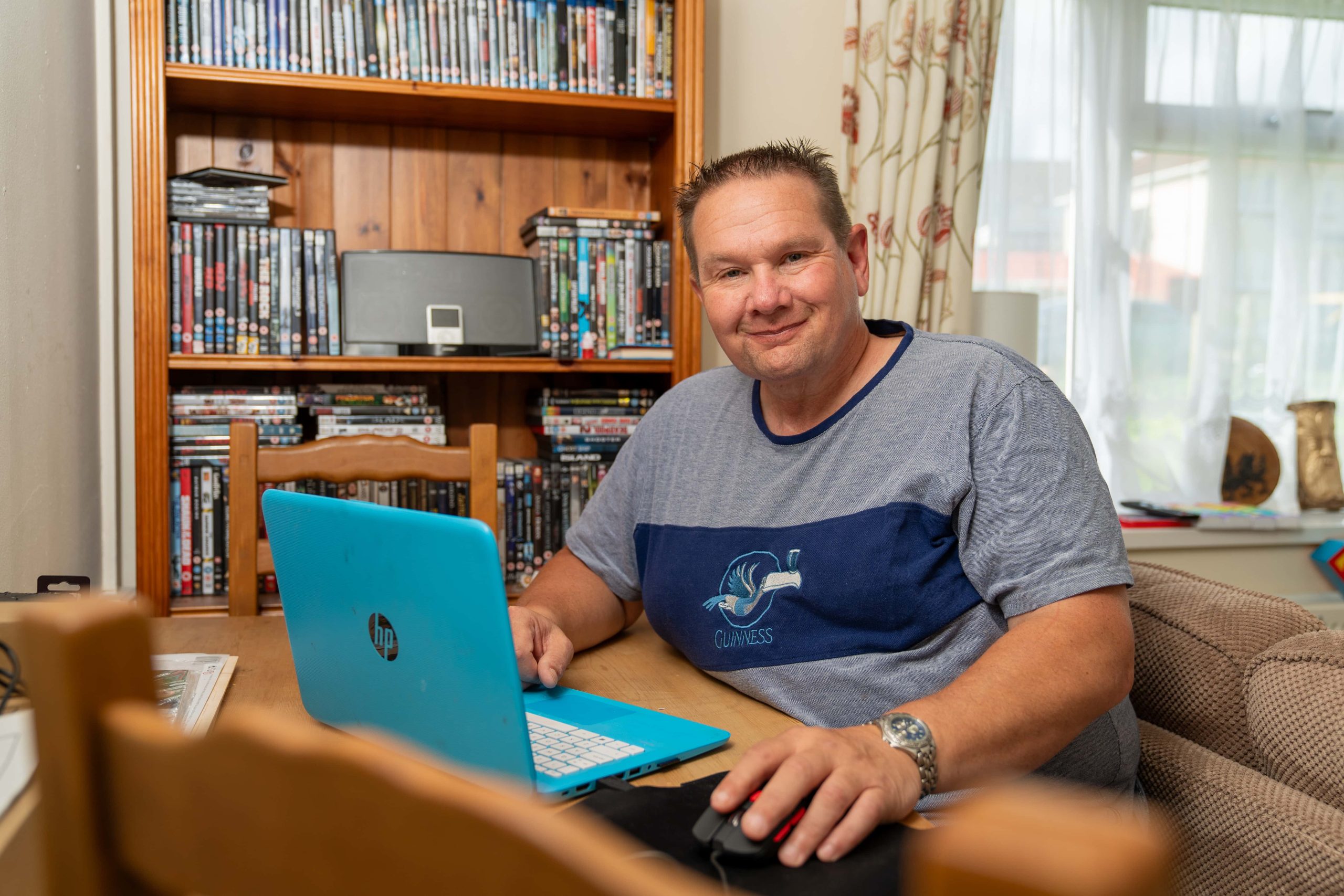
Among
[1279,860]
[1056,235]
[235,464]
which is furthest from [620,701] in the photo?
[1056,235]

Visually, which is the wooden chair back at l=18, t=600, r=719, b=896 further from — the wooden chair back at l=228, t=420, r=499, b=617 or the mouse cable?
the wooden chair back at l=228, t=420, r=499, b=617

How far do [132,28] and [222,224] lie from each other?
0.37 m

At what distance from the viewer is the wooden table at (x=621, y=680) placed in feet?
3.13

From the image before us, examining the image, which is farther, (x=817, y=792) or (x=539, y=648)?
(x=539, y=648)

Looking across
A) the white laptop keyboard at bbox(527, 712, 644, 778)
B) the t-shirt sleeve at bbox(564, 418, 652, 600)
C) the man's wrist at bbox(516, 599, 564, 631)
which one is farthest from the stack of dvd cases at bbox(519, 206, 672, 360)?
the white laptop keyboard at bbox(527, 712, 644, 778)

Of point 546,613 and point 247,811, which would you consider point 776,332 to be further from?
point 247,811

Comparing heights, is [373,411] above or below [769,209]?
below

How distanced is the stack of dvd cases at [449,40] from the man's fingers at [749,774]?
1.77m

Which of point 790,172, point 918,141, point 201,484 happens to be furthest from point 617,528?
point 918,141

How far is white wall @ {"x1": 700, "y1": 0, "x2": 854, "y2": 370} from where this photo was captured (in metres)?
2.45

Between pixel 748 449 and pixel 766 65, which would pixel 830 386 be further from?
pixel 766 65

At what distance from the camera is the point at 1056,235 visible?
9.07 ft

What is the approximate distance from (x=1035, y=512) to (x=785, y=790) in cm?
50

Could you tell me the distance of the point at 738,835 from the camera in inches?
23.9
